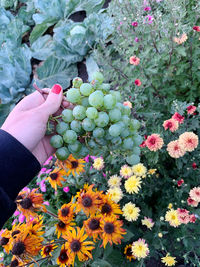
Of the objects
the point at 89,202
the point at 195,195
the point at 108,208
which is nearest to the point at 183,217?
the point at 195,195

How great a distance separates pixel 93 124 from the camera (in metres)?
0.99

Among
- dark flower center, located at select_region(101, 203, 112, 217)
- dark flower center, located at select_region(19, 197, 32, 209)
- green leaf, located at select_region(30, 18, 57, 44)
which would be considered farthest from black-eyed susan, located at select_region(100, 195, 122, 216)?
green leaf, located at select_region(30, 18, 57, 44)

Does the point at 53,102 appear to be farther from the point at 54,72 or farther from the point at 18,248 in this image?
the point at 54,72

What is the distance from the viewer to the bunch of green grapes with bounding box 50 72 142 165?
975 mm

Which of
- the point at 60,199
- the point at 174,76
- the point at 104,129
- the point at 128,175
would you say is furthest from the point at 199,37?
the point at 60,199

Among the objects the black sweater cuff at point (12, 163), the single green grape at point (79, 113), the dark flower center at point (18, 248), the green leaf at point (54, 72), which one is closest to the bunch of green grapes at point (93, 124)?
the single green grape at point (79, 113)

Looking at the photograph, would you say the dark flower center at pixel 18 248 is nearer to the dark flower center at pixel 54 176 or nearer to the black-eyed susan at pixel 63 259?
the black-eyed susan at pixel 63 259

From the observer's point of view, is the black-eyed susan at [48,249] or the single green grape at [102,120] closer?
the single green grape at [102,120]

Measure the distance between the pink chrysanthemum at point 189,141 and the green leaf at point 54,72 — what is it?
8.27 feet

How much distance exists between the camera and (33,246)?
125 cm

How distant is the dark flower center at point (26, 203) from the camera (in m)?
1.35

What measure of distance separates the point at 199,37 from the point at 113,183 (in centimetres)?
147

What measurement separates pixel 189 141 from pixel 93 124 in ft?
2.44

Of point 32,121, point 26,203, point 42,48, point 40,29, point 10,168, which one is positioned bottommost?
point 42,48
